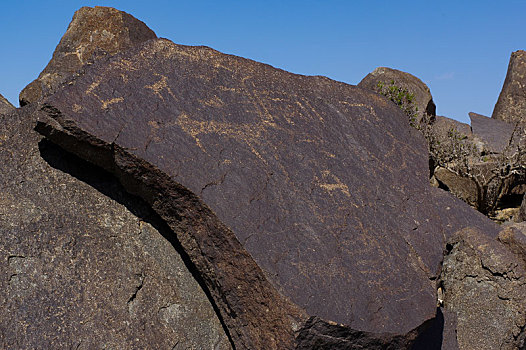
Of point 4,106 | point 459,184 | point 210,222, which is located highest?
point 4,106

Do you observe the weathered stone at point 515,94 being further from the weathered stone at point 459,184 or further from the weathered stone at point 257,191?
the weathered stone at point 257,191

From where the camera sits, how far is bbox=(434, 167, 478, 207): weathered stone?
734cm

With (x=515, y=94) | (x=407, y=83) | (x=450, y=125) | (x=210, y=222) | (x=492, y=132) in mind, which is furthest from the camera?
(x=515, y=94)

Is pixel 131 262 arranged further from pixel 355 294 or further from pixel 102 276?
pixel 355 294

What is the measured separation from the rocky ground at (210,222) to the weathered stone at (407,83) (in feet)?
16.8

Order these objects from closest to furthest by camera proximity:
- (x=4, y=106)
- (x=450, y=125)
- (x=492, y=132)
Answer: (x=4, y=106), (x=450, y=125), (x=492, y=132)

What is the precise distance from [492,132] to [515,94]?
5.96 feet

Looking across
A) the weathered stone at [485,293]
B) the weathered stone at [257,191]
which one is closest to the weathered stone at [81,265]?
the weathered stone at [257,191]

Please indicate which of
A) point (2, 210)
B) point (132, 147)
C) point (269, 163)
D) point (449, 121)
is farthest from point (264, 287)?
point (449, 121)

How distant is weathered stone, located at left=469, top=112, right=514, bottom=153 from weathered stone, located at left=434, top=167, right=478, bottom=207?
53.5 inches

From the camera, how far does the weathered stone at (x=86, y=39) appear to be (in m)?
6.82

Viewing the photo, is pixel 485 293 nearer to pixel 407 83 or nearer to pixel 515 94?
pixel 407 83

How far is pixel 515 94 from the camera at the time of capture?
10.9 meters

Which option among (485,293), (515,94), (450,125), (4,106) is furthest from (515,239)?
(515,94)
